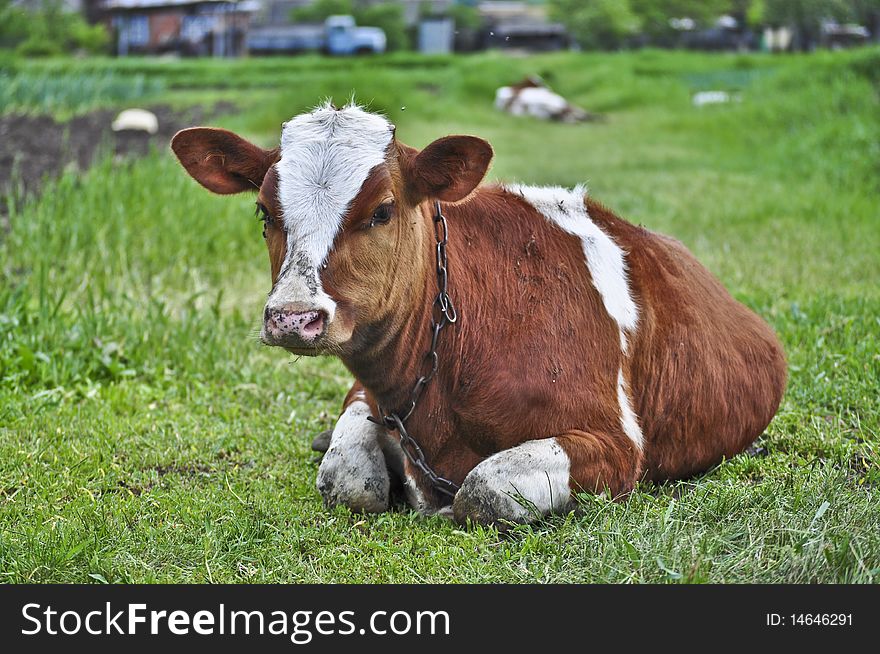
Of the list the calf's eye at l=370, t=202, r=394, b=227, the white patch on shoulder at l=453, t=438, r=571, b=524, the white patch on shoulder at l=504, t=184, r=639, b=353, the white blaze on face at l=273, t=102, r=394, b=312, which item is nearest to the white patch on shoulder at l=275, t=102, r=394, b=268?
the white blaze on face at l=273, t=102, r=394, b=312

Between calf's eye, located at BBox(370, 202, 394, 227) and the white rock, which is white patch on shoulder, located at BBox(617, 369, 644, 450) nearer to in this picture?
calf's eye, located at BBox(370, 202, 394, 227)

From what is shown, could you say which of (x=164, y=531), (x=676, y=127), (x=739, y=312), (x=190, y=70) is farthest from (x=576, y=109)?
(x=164, y=531)

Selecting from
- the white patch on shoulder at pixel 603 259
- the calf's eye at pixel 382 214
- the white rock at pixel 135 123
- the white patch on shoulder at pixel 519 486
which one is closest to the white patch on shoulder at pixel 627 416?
the white patch on shoulder at pixel 603 259

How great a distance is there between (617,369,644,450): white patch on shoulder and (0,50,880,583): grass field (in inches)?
10.7

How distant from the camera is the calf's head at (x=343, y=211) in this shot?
393 cm

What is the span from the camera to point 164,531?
4.30m

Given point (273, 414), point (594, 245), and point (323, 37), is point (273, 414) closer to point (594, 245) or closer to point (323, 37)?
point (594, 245)

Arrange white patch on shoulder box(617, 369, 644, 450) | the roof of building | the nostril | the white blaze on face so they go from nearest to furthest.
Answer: the nostril → the white blaze on face → white patch on shoulder box(617, 369, 644, 450) → the roof of building

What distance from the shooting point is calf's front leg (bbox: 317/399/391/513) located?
4.53 meters

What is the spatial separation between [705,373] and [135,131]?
1372 cm

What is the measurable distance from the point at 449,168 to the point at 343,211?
1.63 ft

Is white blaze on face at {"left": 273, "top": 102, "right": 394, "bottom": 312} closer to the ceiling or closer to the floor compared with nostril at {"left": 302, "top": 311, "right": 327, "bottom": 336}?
closer to the ceiling

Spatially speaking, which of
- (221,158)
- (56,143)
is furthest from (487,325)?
(56,143)

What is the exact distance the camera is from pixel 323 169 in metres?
4.12
